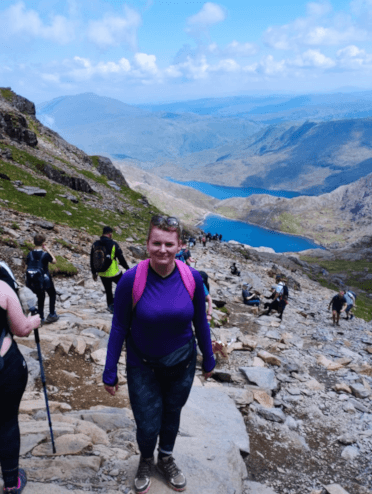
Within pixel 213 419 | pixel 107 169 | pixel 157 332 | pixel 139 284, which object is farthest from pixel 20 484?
pixel 107 169

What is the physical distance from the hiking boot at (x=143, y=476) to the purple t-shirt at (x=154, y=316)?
1234mm

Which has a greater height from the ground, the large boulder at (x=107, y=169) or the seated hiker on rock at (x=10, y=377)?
the large boulder at (x=107, y=169)

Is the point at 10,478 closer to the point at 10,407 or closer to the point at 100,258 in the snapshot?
the point at 10,407

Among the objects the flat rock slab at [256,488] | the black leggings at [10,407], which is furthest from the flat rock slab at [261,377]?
the black leggings at [10,407]

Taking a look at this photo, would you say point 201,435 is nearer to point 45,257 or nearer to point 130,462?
point 130,462

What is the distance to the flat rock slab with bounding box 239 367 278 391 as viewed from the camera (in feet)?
28.5

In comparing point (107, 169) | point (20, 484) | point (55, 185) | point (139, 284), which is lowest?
point (20, 484)

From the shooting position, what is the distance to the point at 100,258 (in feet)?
29.6

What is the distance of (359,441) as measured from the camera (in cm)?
735

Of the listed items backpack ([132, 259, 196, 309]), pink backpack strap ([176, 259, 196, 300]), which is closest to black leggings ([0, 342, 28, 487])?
backpack ([132, 259, 196, 309])

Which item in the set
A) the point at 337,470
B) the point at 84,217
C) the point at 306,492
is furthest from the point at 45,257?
the point at 84,217

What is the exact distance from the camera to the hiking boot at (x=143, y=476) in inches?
150

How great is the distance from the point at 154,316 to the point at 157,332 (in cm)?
20

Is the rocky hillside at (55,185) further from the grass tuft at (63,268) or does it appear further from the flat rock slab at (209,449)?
the flat rock slab at (209,449)
